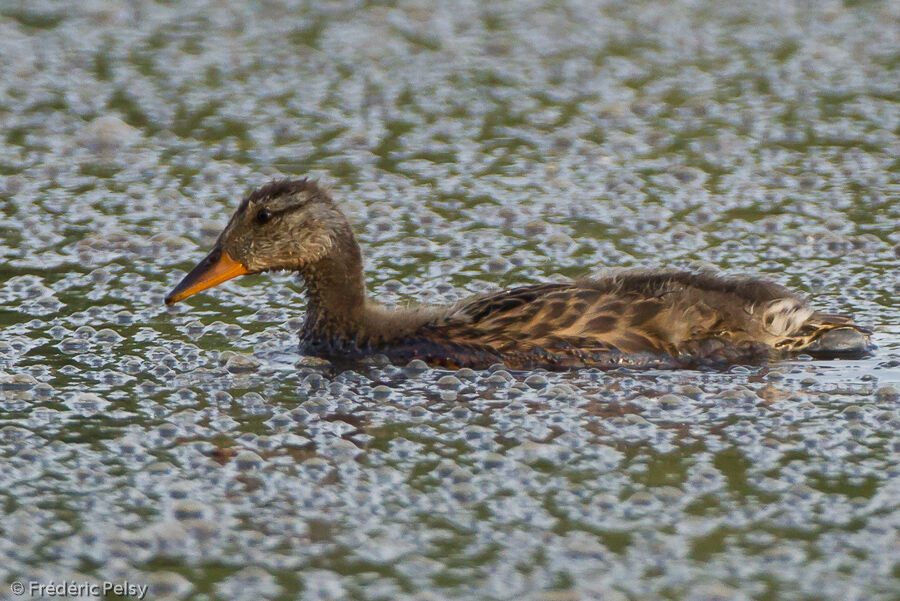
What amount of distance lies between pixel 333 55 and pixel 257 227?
5.87 metres

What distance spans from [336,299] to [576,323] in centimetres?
137

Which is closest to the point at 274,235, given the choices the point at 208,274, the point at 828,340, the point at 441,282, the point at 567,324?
the point at 208,274

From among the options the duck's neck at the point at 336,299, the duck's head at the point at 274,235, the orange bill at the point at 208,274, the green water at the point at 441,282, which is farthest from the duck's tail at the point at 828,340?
the orange bill at the point at 208,274

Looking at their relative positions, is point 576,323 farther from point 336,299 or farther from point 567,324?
point 336,299

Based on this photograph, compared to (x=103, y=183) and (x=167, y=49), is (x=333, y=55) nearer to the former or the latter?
(x=167, y=49)

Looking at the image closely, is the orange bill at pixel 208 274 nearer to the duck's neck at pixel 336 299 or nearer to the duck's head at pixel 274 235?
the duck's head at pixel 274 235

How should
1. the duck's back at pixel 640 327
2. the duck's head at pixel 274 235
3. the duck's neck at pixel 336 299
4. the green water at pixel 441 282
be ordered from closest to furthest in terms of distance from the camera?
the green water at pixel 441 282 < the duck's back at pixel 640 327 < the duck's neck at pixel 336 299 < the duck's head at pixel 274 235

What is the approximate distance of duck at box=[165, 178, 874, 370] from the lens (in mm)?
8070

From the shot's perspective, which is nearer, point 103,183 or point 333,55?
point 103,183

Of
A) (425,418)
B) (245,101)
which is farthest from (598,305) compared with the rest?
(245,101)

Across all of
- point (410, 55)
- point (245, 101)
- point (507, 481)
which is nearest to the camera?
point (507, 481)

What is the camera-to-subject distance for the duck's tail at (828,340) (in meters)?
8.09

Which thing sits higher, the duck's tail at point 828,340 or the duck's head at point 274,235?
the duck's head at point 274,235

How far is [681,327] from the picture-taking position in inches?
318
